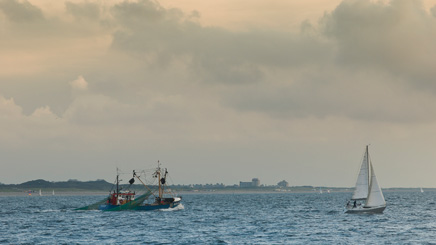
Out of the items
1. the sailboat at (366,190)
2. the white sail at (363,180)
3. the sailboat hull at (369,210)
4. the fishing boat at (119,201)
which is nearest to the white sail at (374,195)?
the sailboat at (366,190)

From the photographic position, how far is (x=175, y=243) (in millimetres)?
85938

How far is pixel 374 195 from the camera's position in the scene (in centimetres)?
13200

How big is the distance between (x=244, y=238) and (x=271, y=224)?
30.0 metres

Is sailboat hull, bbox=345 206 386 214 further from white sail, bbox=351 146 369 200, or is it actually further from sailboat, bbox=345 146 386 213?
white sail, bbox=351 146 369 200

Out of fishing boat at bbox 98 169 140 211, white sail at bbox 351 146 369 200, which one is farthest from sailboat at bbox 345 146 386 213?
fishing boat at bbox 98 169 140 211

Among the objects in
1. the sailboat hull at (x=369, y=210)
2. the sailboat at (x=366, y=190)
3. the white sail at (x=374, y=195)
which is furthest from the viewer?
the sailboat hull at (x=369, y=210)

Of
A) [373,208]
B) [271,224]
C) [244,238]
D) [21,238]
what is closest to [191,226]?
[271,224]

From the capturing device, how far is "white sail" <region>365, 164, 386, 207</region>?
129125mm

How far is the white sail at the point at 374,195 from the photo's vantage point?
424 ft

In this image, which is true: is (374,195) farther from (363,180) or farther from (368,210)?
(368,210)

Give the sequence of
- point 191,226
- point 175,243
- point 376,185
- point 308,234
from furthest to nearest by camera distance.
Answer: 1. point 376,185
2. point 191,226
3. point 308,234
4. point 175,243

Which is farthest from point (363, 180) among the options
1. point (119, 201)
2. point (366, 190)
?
point (119, 201)

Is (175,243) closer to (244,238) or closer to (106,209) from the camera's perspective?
(244,238)

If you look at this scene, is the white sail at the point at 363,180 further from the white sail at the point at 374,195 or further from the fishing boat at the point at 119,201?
the fishing boat at the point at 119,201
